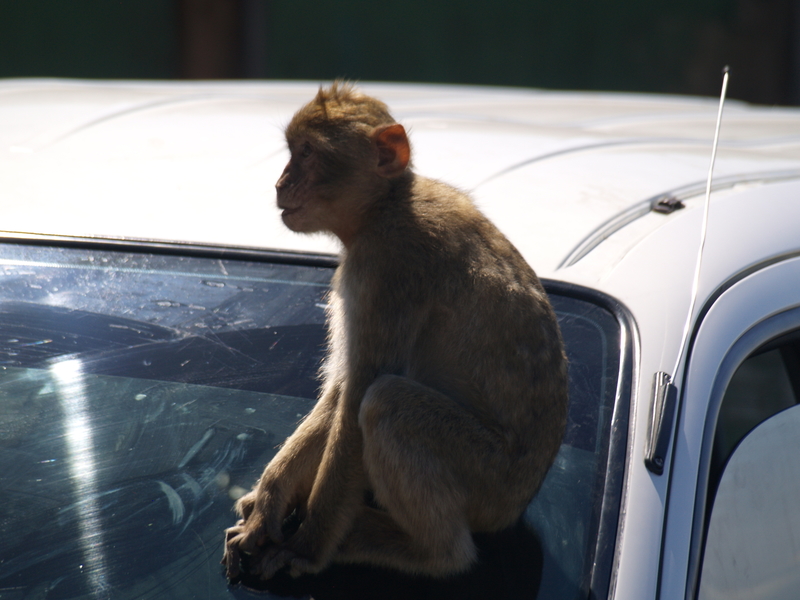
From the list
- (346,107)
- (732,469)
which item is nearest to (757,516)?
(732,469)

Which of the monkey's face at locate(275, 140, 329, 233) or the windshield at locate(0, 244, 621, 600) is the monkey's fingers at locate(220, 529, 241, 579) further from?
the monkey's face at locate(275, 140, 329, 233)

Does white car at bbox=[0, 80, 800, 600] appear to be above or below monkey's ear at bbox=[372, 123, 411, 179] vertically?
below

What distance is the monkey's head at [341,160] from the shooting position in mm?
2260

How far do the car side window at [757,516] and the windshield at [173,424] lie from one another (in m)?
0.28

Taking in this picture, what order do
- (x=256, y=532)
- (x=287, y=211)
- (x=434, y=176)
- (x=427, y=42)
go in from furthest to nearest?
(x=427, y=42) < (x=434, y=176) < (x=287, y=211) < (x=256, y=532)

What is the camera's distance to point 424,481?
1.72 metres

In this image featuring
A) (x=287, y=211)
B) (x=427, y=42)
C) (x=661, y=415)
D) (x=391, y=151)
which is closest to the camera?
(x=661, y=415)

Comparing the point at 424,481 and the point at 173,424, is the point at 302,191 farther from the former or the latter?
the point at 424,481

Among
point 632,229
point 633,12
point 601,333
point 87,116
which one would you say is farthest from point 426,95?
point 633,12

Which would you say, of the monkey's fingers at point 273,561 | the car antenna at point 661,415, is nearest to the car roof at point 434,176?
the car antenna at point 661,415

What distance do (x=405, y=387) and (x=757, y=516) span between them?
Answer: 0.82 m

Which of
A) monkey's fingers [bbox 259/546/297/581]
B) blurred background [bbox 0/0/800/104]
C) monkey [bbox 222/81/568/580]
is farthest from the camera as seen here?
blurred background [bbox 0/0/800/104]

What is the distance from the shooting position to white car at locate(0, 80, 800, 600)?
1539 millimetres

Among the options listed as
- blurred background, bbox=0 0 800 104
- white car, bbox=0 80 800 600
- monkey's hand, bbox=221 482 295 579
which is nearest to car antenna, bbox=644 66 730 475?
white car, bbox=0 80 800 600
